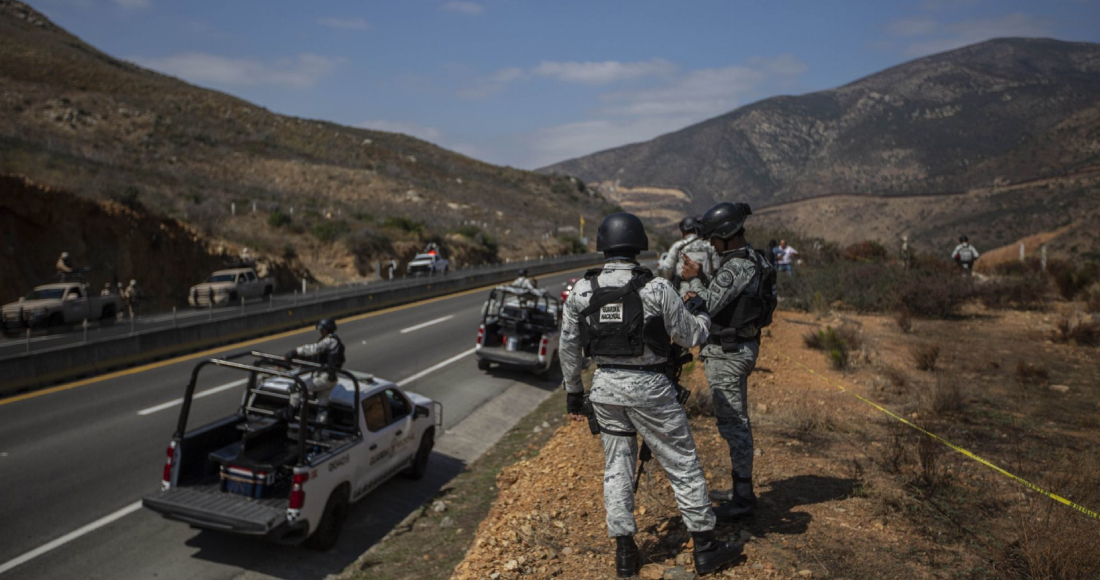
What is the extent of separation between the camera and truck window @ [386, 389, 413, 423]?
8.27 m

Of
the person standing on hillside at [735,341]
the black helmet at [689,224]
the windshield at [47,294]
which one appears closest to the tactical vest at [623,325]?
the person standing on hillside at [735,341]

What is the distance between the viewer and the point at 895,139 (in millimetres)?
105688

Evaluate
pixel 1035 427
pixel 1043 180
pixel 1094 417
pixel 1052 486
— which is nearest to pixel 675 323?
pixel 1052 486

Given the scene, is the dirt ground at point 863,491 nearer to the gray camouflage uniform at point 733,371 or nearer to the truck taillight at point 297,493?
the gray camouflage uniform at point 733,371

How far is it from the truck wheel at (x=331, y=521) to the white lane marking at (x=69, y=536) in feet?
6.71

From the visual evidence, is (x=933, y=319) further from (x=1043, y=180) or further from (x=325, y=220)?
(x=1043, y=180)

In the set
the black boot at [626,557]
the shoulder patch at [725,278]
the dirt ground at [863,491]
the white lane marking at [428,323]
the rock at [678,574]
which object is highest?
the shoulder patch at [725,278]

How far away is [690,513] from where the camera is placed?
4219 millimetres

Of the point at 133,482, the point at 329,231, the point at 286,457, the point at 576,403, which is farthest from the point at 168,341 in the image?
the point at 329,231

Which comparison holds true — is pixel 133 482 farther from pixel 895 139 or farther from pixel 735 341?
pixel 895 139

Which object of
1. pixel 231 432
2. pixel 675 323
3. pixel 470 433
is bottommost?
pixel 470 433

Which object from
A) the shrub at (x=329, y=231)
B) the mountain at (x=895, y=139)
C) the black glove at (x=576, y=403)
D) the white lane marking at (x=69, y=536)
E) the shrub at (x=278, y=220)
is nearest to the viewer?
the black glove at (x=576, y=403)

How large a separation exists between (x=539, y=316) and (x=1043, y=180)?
64.0 m

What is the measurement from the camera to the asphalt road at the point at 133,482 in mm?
6324
